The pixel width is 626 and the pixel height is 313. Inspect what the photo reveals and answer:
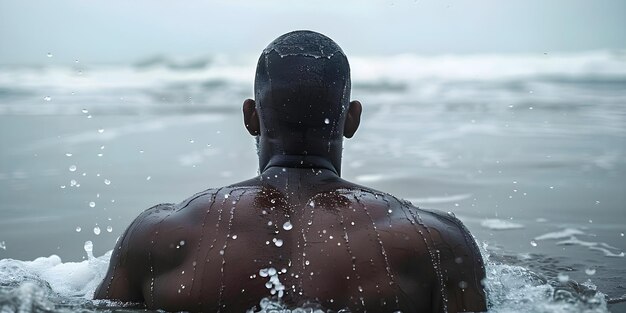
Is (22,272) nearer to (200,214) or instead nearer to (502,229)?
(200,214)

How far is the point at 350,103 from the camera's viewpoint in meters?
3.12

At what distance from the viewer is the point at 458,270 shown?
259 centimetres

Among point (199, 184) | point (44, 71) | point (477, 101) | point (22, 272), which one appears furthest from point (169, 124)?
point (44, 71)

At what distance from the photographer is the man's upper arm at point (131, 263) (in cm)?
261

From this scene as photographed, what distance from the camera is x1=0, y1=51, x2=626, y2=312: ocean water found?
3738mm

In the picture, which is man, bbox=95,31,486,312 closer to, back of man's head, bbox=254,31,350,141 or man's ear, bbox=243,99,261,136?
back of man's head, bbox=254,31,350,141

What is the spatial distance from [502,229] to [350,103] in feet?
7.91

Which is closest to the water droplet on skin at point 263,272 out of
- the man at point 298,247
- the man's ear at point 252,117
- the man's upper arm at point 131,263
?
the man at point 298,247

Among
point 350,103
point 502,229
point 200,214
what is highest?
point 350,103

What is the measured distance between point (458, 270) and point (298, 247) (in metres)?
0.53

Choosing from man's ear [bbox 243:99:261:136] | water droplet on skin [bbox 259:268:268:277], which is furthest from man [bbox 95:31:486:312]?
man's ear [bbox 243:99:261:136]

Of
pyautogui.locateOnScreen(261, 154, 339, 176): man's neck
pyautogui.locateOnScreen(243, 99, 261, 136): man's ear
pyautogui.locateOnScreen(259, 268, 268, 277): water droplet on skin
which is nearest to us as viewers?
pyautogui.locateOnScreen(259, 268, 268, 277): water droplet on skin

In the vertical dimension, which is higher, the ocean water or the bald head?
the bald head

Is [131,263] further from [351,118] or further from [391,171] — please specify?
[391,171]
